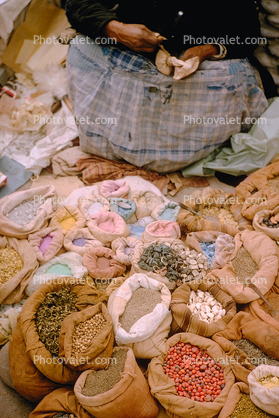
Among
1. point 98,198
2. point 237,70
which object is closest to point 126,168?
point 98,198

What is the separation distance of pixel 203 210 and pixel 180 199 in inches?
14.3

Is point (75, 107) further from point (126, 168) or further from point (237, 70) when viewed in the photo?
point (237, 70)

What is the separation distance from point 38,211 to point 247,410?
209 centimetres

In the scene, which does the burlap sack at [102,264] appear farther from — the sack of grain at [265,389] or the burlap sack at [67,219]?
the sack of grain at [265,389]

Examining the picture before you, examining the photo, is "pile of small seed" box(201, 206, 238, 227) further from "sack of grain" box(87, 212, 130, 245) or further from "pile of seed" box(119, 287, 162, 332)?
"pile of seed" box(119, 287, 162, 332)

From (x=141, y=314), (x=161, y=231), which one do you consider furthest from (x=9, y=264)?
(x=161, y=231)

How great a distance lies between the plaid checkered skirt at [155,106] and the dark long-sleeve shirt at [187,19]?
201 mm

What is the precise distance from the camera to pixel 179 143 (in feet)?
11.6

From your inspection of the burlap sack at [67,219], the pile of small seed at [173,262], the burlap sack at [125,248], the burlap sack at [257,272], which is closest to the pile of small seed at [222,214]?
the burlap sack at [257,272]

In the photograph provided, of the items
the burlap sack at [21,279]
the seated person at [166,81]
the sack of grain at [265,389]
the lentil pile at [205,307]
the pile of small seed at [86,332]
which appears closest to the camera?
the sack of grain at [265,389]

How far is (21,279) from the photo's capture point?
2668 mm

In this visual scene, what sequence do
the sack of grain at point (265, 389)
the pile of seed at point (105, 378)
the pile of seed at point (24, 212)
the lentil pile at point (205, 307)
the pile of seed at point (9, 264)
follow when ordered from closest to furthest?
the sack of grain at point (265, 389), the pile of seed at point (105, 378), the lentil pile at point (205, 307), the pile of seed at point (9, 264), the pile of seed at point (24, 212)

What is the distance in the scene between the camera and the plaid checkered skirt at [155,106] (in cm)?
336

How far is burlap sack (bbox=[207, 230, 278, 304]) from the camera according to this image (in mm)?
2545
